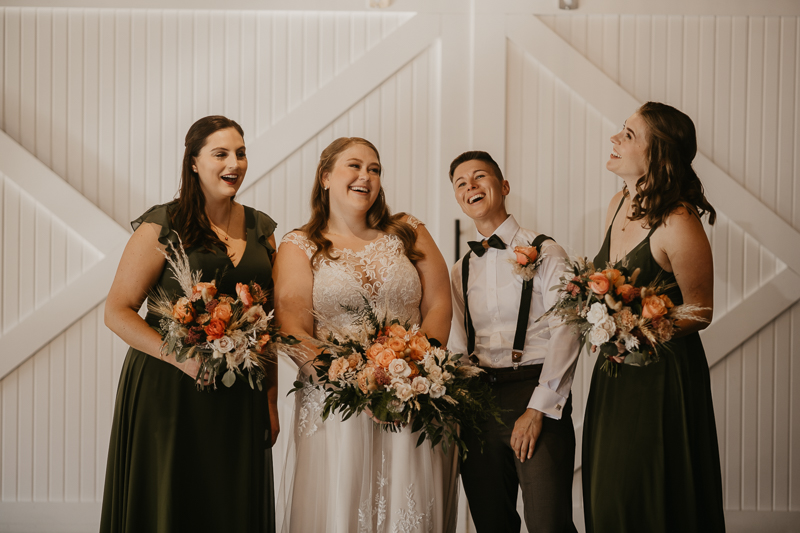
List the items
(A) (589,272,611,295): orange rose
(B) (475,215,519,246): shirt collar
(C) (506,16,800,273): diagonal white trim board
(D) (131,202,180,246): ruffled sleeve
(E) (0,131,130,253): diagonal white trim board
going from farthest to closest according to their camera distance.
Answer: (C) (506,16,800,273): diagonal white trim board < (E) (0,131,130,253): diagonal white trim board < (B) (475,215,519,246): shirt collar < (D) (131,202,180,246): ruffled sleeve < (A) (589,272,611,295): orange rose

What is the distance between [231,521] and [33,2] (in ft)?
12.2

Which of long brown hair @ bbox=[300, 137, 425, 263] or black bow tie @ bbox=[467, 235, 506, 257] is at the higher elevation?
long brown hair @ bbox=[300, 137, 425, 263]

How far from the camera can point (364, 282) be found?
2.55m

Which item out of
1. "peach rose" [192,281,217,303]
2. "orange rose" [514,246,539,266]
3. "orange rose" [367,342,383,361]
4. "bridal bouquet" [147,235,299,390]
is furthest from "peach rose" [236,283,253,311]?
"orange rose" [514,246,539,266]

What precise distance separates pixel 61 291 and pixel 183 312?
243cm

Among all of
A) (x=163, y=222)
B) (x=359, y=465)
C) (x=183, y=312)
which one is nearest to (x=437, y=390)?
(x=359, y=465)

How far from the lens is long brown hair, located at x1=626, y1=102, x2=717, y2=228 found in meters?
2.46

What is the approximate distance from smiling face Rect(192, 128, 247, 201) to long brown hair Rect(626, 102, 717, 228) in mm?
1725

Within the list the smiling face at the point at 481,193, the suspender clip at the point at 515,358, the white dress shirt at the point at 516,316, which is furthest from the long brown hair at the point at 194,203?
the suspender clip at the point at 515,358

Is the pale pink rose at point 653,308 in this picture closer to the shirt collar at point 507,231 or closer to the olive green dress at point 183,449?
the shirt collar at point 507,231

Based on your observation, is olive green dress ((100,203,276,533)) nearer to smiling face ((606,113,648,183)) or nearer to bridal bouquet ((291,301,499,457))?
bridal bouquet ((291,301,499,457))

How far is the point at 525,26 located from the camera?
13.6 ft

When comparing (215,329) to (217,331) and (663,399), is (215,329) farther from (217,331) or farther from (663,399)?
(663,399)

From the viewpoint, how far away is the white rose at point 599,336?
6.97 ft
